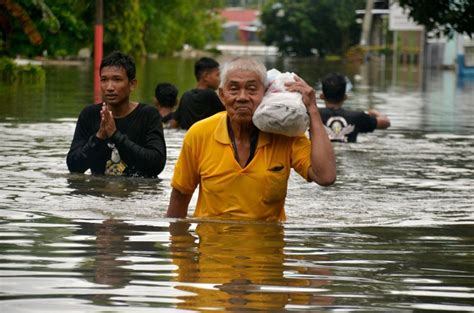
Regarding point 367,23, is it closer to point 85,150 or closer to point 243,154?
point 85,150

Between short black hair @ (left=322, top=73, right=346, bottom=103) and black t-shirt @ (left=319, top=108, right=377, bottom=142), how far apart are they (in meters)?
0.17

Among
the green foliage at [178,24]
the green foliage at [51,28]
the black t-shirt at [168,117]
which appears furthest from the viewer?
the green foliage at [178,24]

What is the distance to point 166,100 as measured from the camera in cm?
1945

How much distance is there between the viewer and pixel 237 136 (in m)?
8.73

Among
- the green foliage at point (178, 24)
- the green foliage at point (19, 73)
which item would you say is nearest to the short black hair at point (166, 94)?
the green foliage at point (19, 73)

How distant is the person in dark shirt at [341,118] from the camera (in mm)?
17547

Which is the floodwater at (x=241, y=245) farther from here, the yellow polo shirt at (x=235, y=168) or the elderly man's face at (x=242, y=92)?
the elderly man's face at (x=242, y=92)

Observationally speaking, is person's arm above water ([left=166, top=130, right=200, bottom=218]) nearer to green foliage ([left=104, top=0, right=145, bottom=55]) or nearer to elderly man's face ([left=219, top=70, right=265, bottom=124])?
elderly man's face ([left=219, top=70, right=265, bottom=124])

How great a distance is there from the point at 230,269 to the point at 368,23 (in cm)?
9742

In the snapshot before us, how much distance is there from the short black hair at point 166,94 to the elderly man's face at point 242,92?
33.5 feet

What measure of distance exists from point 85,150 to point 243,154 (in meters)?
3.47

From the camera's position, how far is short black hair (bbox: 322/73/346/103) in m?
17.2

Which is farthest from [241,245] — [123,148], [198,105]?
[198,105]

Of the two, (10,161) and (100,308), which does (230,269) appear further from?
(10,161)
